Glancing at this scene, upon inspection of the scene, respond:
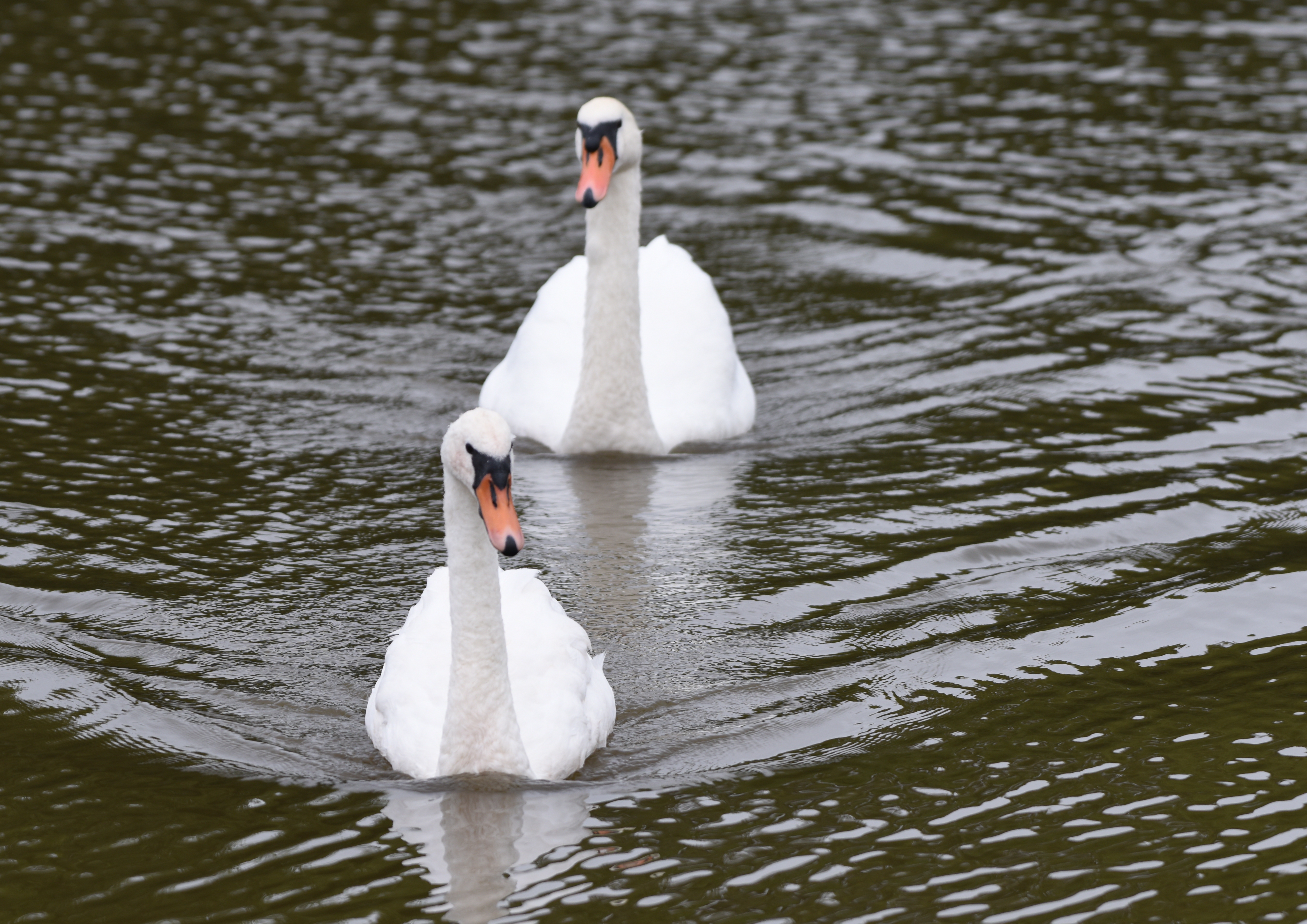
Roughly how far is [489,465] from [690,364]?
16.8 feet

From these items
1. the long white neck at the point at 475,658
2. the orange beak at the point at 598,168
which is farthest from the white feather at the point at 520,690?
the orange beak at the point at 598,168

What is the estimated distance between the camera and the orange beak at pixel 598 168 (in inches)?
448

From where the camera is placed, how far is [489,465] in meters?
7.33

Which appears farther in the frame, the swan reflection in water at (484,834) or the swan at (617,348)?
the swan at (617,348)

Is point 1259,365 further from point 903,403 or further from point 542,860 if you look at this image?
point 542,860

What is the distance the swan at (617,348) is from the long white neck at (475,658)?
156 inches

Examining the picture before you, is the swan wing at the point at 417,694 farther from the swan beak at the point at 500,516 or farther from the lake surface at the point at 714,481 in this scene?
the swan beak at the point at 500,516

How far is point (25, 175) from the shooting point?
16.8m

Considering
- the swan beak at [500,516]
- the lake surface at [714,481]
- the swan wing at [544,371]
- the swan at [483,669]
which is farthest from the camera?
the swan wing at [544,371]

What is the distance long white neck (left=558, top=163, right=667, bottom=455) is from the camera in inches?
464

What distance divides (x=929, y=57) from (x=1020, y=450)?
1017 centimetres

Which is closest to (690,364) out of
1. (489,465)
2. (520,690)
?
(520,690)

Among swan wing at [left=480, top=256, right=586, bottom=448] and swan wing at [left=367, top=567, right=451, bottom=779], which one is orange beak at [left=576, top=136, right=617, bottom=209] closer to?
swan wing at [left=480, top=256, right=586, bottom=448]

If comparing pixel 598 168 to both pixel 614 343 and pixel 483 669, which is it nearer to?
pixel 614 343
